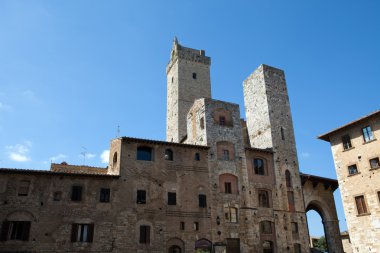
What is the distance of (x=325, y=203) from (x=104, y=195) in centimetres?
2416

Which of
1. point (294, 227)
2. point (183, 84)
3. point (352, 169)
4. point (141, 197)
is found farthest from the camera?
point (183, 84)

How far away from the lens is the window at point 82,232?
24.7 m

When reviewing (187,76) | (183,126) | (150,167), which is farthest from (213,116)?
(187,76)

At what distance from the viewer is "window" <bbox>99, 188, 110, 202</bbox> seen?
2641 centimetres

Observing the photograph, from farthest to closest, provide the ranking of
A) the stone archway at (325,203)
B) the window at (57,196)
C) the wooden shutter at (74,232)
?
the stone archway at (325,203)
the window at (57,196)
the wooden shutter at (74,232)

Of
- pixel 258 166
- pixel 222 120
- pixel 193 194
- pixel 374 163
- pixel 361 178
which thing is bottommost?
pixel 193 194

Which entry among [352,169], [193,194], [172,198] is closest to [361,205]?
[352,169]

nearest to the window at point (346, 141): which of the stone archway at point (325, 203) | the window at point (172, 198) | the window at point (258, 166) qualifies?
the stone archway at point (325, 203)

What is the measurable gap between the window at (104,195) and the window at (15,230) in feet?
17.5

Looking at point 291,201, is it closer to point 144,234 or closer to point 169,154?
point 169,154

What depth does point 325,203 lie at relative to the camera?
3684 centimetres

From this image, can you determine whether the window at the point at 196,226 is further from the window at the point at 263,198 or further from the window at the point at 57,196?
the window at the point at 57,196

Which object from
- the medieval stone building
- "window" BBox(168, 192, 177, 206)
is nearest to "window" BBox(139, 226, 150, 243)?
the medieval stone building

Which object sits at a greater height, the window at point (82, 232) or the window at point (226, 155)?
the window at point (226, 155)
